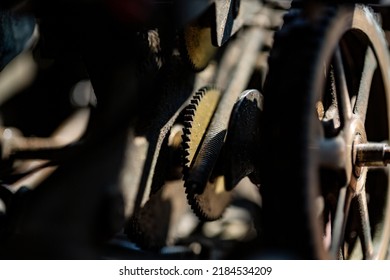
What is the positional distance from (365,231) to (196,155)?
14.1 inches

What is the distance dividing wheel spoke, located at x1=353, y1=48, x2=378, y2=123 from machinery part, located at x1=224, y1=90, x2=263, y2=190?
0.19 metres

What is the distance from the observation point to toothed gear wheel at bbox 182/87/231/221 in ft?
3.54

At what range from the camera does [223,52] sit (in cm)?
150

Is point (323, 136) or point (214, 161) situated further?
point (214, 161)

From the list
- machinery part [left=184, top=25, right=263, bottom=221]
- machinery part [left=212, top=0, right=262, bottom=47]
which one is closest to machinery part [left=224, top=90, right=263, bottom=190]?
machinery part [left=184, top=25, right=263, bottom=221]

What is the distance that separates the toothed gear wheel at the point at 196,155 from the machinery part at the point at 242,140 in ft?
0.13

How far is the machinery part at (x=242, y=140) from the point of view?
1.08 meters

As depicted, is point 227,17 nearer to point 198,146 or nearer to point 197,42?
point 197,42

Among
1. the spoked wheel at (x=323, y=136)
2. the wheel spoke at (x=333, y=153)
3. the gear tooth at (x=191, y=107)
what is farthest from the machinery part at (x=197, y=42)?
the wheel spoke at (x=333, y=153)

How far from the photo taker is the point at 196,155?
43.3 inches

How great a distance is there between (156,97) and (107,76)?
0.36 feet

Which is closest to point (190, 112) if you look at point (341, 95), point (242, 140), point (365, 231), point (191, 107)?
point (191, 107)

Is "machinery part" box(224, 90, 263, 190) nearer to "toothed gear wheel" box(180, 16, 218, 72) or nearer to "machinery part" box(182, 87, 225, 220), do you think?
"machinery part" box(182, 87, 225, 220)

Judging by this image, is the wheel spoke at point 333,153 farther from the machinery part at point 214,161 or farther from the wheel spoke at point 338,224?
the machinery part at point 214,161
